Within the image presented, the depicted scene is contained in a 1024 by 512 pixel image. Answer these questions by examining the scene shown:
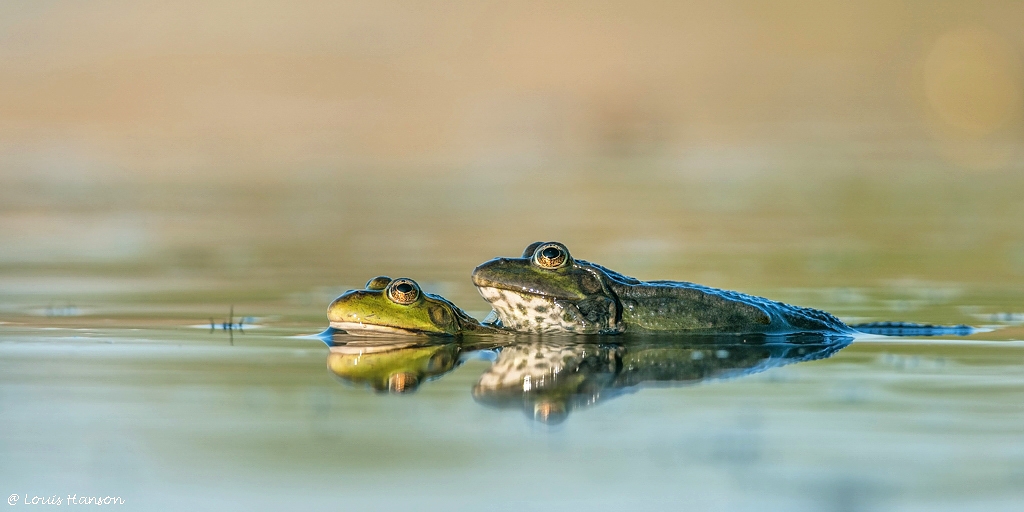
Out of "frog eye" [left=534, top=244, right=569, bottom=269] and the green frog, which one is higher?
"frog eye" [left=534, top=244, right=569, bottom=269]

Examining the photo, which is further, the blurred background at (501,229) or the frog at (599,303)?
the frog at (599,303)

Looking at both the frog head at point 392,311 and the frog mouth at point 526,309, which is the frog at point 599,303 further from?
the frog head at point 392,311

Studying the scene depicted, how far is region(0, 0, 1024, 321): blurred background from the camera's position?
47.0ft

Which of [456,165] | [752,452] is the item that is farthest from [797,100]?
[752,452]

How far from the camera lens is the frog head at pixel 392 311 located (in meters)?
8.56

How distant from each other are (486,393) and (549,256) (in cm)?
200

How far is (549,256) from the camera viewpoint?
334 inches

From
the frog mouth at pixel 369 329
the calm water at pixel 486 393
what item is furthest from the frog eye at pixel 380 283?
the calm water at pixel 486 393

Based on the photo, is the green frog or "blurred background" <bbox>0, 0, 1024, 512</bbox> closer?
"blurred background" <bbox>0, 0, 1024, 512</bbox>

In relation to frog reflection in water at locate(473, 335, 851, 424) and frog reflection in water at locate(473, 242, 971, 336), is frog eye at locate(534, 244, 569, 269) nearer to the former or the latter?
frog reflection in water at locate(473, 242, 971, 336)

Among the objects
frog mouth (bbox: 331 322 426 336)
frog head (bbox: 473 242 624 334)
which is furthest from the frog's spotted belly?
frog mouth (bbox: 331 322 426 336)

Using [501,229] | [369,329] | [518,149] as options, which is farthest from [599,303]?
[518,149]

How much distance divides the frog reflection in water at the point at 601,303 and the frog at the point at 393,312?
355 millimetres

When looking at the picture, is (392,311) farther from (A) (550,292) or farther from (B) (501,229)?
(B) (501,229)
